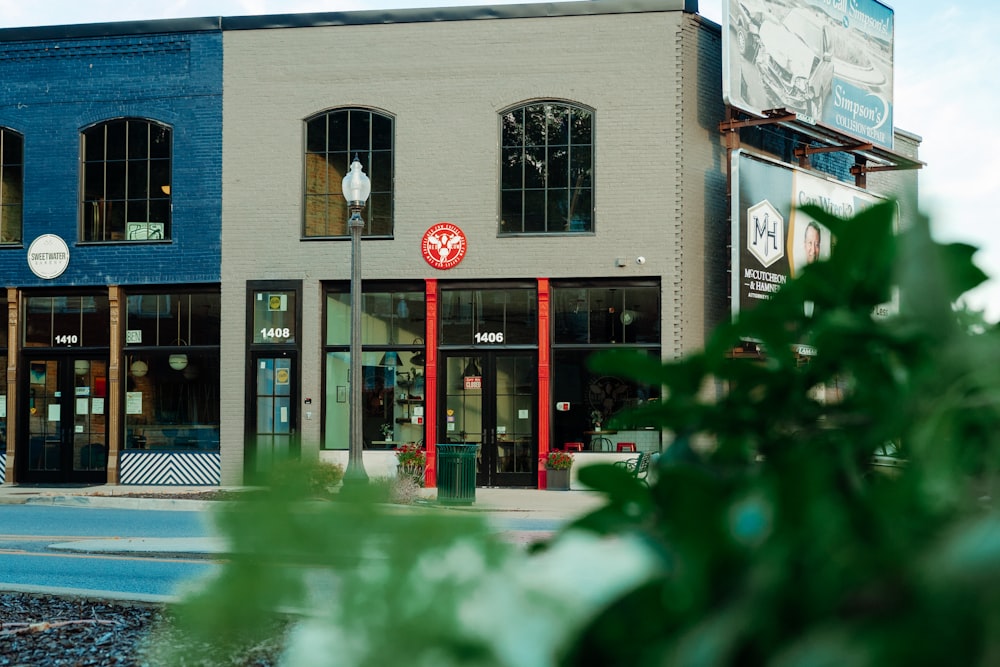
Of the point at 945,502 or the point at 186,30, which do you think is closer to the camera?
the point at 945,502

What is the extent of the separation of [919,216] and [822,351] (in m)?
0.22

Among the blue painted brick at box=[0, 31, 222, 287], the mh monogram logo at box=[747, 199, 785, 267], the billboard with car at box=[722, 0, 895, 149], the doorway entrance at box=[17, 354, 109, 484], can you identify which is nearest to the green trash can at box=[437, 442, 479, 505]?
the blue painted brick at box=[0, 31, 222, 287]

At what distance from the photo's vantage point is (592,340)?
20.0 meters

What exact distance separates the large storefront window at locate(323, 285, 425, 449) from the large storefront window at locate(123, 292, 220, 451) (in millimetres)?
2385

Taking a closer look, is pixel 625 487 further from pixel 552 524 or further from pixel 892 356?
pixel 552 524

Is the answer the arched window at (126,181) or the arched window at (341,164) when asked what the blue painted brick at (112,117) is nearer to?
the arched window at (126,181)

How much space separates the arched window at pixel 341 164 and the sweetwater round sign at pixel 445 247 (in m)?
0.95

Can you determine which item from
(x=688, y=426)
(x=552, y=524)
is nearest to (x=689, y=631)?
(x=688, y=426)

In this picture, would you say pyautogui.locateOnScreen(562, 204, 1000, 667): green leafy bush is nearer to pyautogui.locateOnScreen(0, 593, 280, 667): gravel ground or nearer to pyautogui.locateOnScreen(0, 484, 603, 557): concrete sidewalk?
pyautogui.locateOnScreen(0, 593, 280, 667): gravel ground

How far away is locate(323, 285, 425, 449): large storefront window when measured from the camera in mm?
20328

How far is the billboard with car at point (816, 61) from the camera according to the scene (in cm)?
2048

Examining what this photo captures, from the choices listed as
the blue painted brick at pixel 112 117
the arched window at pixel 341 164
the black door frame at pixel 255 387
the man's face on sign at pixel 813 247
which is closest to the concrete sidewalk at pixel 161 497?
the black door frame at pixel 255 387

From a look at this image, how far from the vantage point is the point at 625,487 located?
70 centimetres

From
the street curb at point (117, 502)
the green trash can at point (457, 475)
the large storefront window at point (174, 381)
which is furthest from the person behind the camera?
the large storefront window at point (174, 381)
